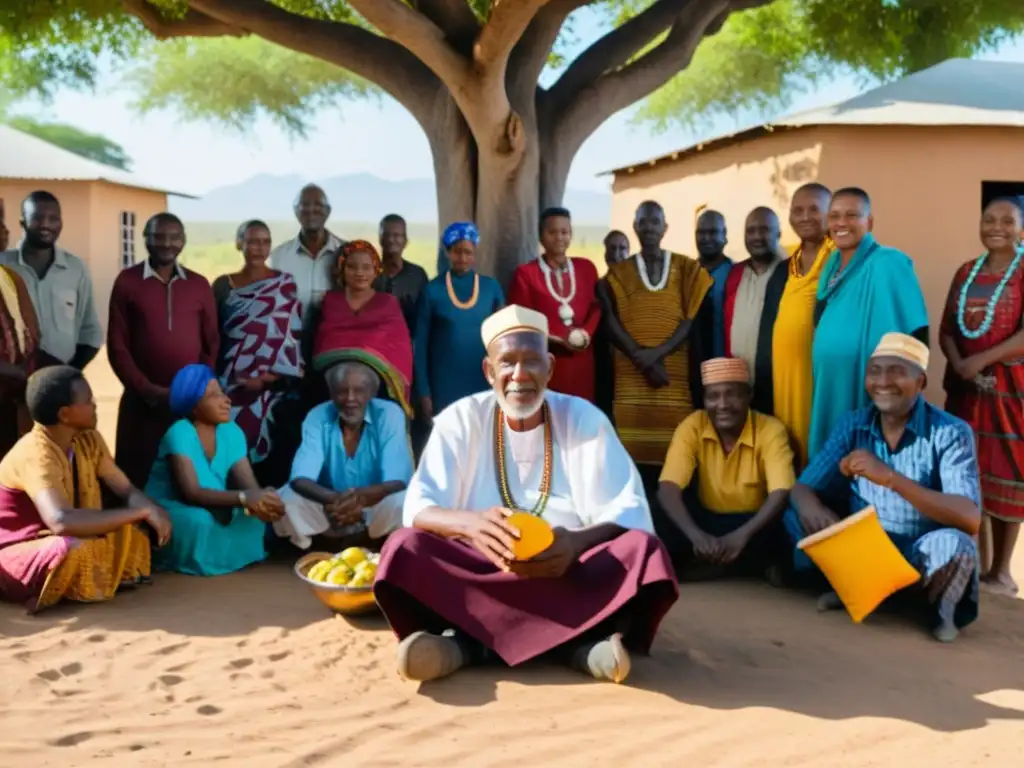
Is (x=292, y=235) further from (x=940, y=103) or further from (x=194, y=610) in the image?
(x=194, y=610)

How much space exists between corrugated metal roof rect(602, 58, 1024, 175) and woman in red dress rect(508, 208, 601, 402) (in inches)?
190

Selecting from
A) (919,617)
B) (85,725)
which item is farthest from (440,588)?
(919,617)

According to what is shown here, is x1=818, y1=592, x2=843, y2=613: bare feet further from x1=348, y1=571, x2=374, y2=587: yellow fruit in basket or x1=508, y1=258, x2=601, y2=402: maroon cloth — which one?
x1=348, y1=571, x2=374, y2=587: yellow fruit in basket

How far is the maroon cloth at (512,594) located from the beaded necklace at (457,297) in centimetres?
266

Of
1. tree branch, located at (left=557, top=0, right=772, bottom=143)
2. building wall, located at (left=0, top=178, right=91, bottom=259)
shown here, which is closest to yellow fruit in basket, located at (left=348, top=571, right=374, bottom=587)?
tree branch, located at (left=557, top=0, right=772, bottom=143)

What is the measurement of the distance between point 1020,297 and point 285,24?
18.7 ft

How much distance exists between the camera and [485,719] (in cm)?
370

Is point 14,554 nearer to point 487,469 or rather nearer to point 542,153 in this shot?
point 487,469

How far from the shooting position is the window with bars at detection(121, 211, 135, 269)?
2100cm

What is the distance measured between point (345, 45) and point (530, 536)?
5.81 metres

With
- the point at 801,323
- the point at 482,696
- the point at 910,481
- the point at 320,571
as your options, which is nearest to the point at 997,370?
the point at 801,323

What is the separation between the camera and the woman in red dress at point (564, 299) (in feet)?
21.4

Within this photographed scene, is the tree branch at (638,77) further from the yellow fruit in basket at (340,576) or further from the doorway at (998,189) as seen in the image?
the yellow fruit in basket at (340,576)

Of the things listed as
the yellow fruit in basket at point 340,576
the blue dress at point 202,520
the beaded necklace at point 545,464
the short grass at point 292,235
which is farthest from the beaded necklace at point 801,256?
the short grass at point 292,235
